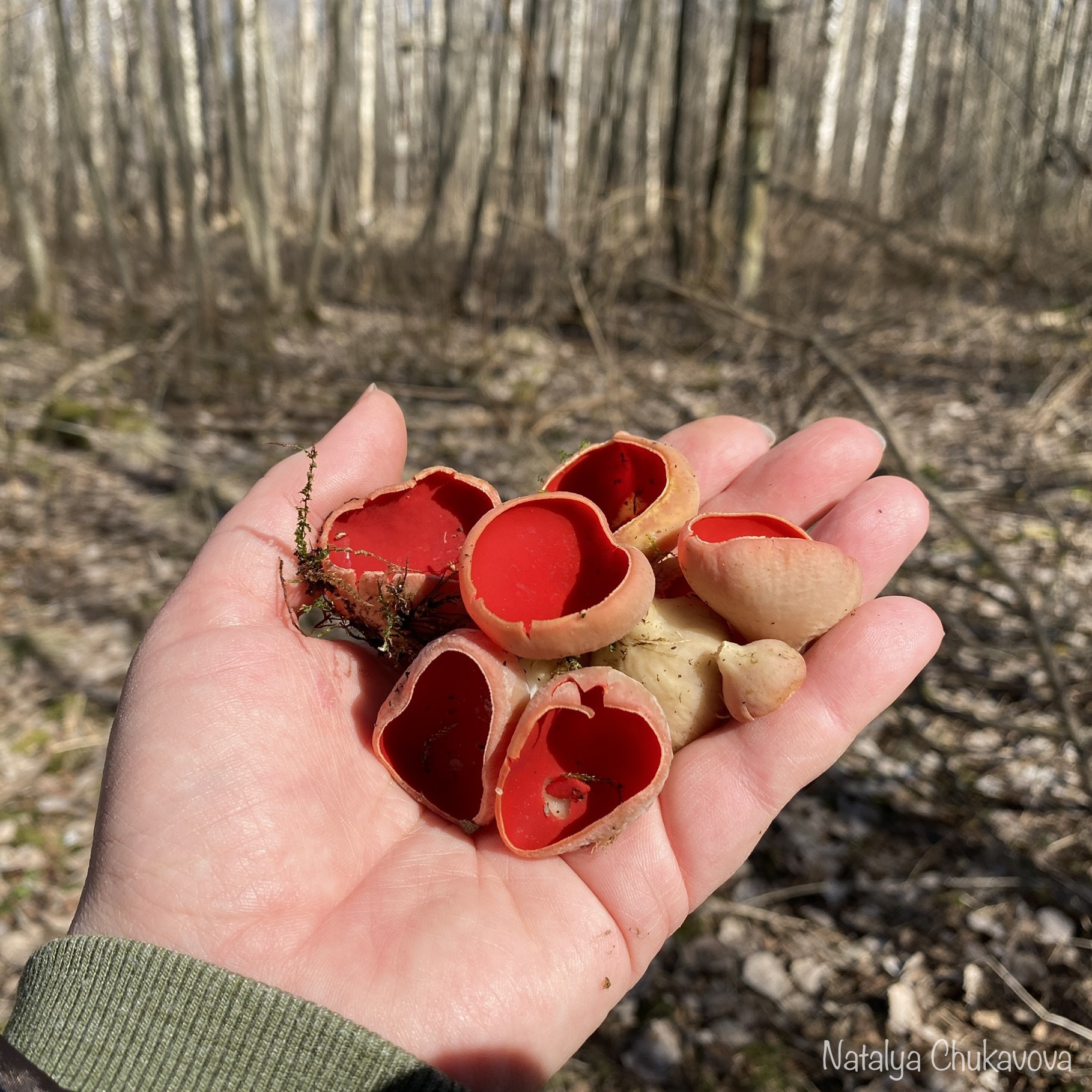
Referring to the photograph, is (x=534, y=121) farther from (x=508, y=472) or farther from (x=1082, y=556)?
(x=1082, y=556)

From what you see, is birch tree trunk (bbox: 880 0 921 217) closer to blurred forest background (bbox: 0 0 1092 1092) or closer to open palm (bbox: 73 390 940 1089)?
blurred forest background (bbox: 0 0 1092 1092)

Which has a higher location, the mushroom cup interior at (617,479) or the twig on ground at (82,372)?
the mushroom cup interior at (617,479)

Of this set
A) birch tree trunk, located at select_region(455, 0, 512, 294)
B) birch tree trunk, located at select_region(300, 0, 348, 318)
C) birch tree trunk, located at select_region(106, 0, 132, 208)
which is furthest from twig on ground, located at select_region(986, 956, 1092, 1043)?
birch tree trunk, located at select_region(106, 0, 132, 208)

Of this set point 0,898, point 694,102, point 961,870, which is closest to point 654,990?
point 961,870

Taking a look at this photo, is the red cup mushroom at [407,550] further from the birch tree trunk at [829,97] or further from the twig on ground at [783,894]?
the birch tree trunk at [829,97]

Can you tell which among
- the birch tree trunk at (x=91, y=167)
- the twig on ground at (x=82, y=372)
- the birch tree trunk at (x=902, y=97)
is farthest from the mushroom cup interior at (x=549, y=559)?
the birch tree trunk at (x=902, y=97)

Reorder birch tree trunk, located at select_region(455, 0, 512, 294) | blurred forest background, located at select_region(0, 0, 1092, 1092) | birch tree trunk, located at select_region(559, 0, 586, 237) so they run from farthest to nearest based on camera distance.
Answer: birch tree trunk, located at select_region(559, 0, 586, 237)
birch tree trunk, located at select_region(455, 0, 512, 294)
blurred forest background, located at select_region(0, 0, 1092, 1092)

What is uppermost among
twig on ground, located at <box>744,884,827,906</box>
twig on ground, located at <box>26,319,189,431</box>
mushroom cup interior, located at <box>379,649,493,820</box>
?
mushroom cup interior, located at <box>379,649,493,820</box>
